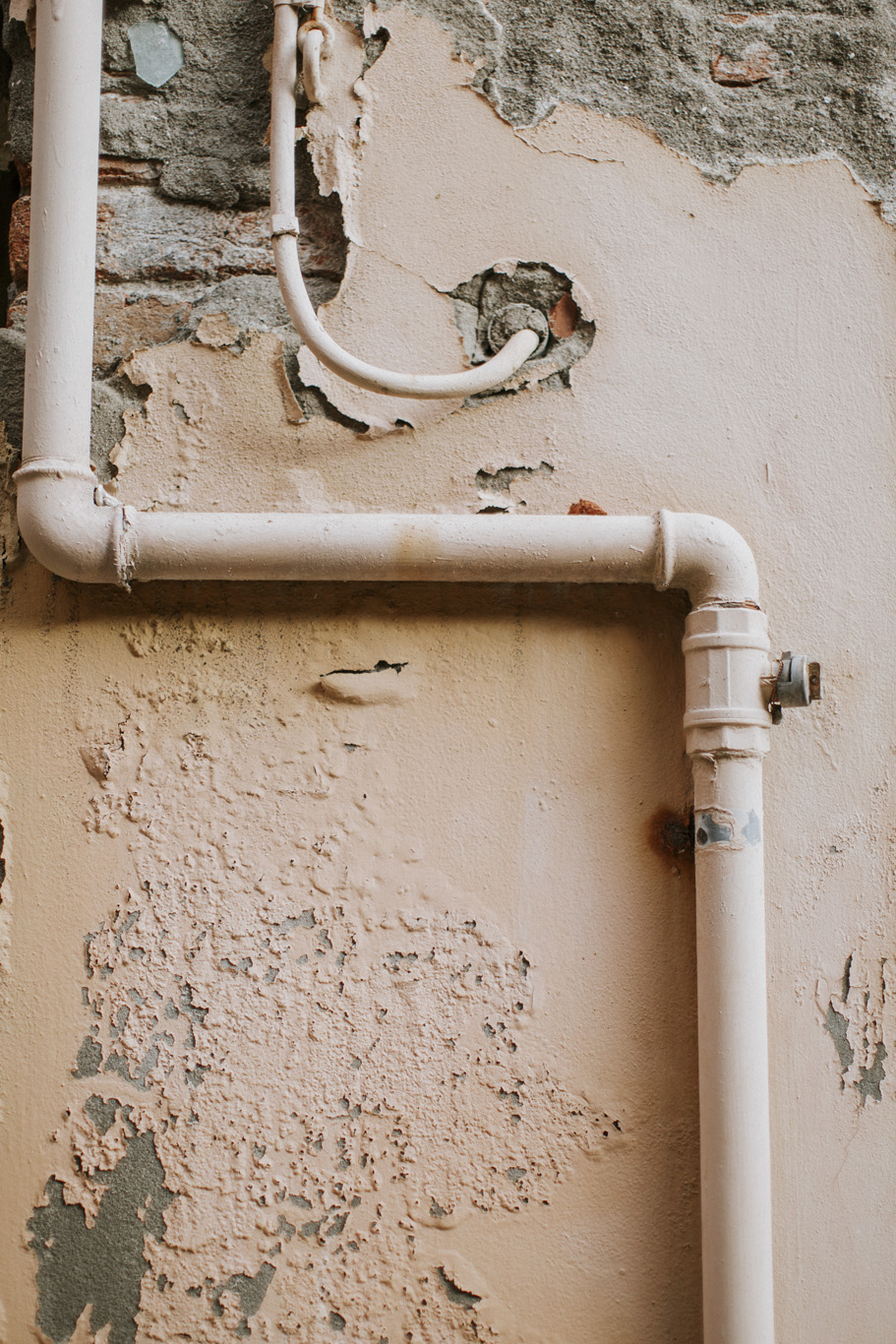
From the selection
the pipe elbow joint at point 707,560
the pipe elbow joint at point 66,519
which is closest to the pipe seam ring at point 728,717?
the pipe elbow joint at point 707,560

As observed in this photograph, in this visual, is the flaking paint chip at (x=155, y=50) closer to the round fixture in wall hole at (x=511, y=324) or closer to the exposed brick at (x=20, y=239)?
the exposed brick at (x=20, y=239)

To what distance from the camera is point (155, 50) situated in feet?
3.97

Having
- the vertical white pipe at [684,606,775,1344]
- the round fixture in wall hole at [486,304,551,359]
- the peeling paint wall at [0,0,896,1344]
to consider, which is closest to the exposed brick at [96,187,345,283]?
the peeling paint wall at [0,0,896,1344]

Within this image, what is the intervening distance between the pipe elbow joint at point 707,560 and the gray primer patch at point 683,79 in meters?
0.52

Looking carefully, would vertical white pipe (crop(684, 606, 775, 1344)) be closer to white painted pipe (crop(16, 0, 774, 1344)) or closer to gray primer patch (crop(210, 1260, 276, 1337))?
white painted pipe (crop(16, 0, 774, 1344))

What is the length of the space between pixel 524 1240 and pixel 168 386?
119 cm

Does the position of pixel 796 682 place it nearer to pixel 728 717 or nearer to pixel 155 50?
pixel 728 717

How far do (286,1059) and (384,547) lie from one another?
2.13ft

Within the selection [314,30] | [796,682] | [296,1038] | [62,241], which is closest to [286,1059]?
[296,1038]

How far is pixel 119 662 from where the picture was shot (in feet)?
3.78

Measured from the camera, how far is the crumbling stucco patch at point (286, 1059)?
105cm

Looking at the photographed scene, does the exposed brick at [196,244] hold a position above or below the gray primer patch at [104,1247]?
above

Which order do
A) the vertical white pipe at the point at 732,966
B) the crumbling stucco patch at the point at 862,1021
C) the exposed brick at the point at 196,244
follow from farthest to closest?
the exposed brick at the point at 196,244
the crumbling stucco patch at the point at 862,1021
the vertical white pipe at the point at 732,966

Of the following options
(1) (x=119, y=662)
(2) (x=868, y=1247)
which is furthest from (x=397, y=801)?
(2) (x=868, y=1247)
